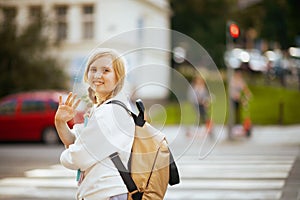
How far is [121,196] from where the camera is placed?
322cm

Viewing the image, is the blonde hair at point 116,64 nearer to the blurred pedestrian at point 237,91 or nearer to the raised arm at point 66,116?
the raised arm at point 66,116

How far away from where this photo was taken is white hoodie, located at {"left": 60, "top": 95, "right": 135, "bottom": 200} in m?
3.10

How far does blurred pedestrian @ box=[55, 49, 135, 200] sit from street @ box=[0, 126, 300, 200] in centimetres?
246

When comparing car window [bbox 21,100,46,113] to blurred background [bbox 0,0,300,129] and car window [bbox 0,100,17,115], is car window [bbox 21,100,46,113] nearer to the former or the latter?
car window [bbox 0,100,17,115]

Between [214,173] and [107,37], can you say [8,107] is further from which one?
[107,37]

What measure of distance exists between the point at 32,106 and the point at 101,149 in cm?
1570

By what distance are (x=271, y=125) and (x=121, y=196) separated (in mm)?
16915

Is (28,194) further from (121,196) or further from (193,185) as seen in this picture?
(121,196)

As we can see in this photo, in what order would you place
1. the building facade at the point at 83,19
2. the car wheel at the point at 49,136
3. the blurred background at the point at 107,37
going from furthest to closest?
the building facade at the point at 83,19, the blurred background at the point at 107,37, the car wheel at the point at 49,136

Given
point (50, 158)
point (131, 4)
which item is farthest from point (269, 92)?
point (50, 158)

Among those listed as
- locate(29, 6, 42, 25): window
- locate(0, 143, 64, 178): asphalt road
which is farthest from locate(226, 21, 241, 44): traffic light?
locate(29, 6, 42, 25): window

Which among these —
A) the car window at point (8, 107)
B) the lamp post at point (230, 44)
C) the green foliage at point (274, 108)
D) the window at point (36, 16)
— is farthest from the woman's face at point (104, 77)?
the window at point (36, 16)

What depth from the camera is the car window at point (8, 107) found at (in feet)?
61.2

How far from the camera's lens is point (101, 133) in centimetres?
310
